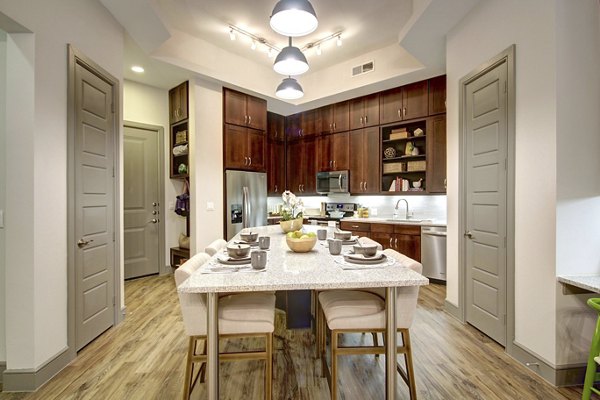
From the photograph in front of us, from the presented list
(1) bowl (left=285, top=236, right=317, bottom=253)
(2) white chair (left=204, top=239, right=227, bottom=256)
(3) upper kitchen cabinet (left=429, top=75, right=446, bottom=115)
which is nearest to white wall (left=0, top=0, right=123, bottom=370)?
(2) white chair (left=204, top=239, right=227, bottom=256)

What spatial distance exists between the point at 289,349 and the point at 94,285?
183 cm

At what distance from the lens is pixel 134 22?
9.75 feet

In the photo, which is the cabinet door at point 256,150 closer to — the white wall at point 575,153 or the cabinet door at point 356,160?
the cabinet door at point 356,160

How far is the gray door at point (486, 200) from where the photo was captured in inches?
98.0

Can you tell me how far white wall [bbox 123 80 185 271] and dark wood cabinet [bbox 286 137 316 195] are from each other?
2.26m

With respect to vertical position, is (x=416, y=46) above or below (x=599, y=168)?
above

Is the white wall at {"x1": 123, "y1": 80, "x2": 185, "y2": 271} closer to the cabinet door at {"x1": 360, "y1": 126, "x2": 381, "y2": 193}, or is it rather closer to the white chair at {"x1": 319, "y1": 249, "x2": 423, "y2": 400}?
the cabinet door at {"x1": 360, "y1": 126, "x2": 381, "y2": 193}

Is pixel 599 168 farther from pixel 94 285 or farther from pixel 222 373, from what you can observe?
pixel 94 285

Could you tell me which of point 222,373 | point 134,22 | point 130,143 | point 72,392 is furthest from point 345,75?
point 72,392

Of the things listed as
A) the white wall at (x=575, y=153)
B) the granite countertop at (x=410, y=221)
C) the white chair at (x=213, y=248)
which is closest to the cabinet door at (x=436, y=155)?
the granite countertop at (x=410, y=221)

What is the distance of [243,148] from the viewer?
4.82m

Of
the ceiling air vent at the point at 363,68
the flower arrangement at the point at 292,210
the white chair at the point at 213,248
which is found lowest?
the white chair at the point at 213,248

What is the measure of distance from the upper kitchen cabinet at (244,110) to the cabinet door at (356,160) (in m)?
1.63

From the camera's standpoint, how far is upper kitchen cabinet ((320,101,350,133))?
5.41 metres
